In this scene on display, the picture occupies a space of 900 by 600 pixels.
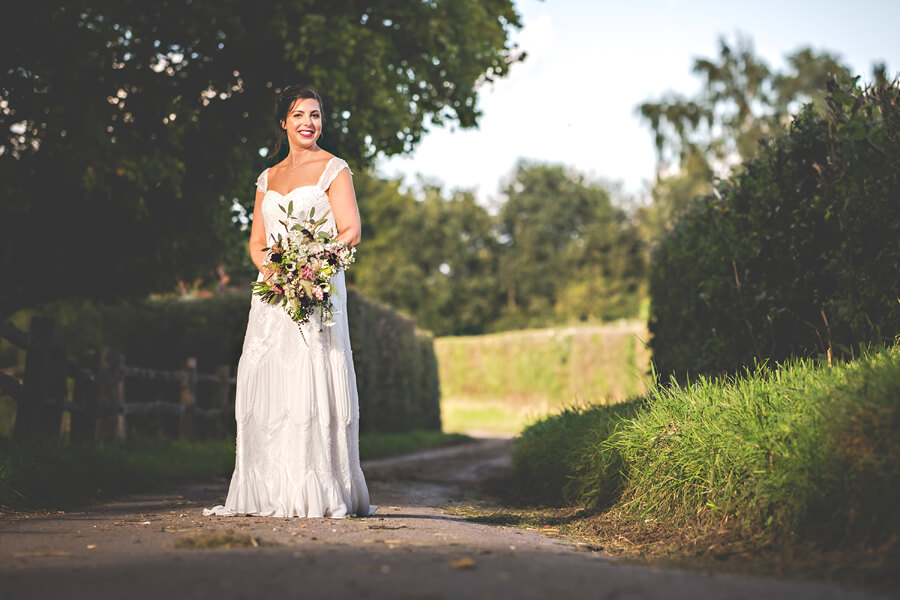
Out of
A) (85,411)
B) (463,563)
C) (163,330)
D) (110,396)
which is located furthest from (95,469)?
(163,330)

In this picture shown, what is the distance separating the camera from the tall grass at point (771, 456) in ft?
11.7

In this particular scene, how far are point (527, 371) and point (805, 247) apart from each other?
26312mm

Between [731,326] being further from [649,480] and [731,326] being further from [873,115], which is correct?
[649,480]

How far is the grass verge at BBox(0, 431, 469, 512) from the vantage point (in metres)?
6.16

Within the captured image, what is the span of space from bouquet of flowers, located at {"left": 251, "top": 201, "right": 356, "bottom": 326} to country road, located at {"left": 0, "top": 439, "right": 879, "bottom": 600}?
138cm

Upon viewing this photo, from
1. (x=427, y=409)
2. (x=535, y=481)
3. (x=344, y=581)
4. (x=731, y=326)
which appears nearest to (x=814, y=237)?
(x=731, y=326)

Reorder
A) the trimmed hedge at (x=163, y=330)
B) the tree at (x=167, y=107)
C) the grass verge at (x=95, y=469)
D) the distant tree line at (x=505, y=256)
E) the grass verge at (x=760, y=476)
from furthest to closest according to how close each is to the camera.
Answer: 1. the distant tree line at (x=505, y=256)
2. the trimmed hedge at (x=163, y=330)
3. the tree at (x=167, y=107)
4. the grass verge at (x=95, y=469)
5. the grass verge at (x=760, y=476)

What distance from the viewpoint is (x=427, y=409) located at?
24.2 meters

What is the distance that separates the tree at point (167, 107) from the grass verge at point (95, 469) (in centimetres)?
254

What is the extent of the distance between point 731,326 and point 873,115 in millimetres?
2489

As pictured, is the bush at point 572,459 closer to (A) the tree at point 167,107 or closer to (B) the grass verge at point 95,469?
(B) the grass verge at point 95,469

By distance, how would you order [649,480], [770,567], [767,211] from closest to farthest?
[770,567] < [649,480] < [767,211]

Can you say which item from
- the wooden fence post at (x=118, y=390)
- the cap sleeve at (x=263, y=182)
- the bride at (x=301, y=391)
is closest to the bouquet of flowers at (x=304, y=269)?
the bride at (x=301, y=391)

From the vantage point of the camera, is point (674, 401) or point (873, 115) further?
point (873, 115)
